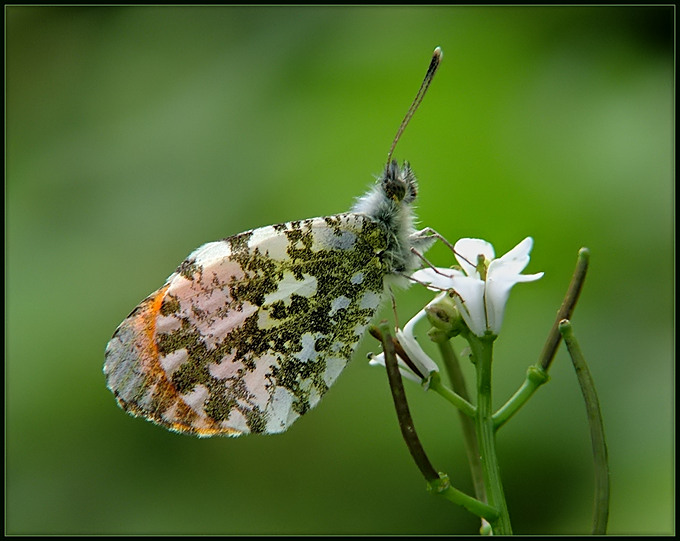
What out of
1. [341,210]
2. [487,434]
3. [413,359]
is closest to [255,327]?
[413,359]

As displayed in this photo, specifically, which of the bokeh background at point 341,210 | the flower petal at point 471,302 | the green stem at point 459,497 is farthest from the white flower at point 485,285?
the bokeh background at point 341,210

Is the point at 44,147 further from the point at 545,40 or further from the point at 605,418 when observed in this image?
the point at 605,418

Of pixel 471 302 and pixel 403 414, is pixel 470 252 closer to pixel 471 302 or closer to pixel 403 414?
pixel 471 302

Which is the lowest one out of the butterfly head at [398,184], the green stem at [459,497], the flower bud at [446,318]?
the green stem at [459,497]

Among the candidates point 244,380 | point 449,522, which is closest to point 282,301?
point 244,380

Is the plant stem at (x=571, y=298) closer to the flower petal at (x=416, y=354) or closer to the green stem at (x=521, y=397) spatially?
the green stem at (x=521, y=397)

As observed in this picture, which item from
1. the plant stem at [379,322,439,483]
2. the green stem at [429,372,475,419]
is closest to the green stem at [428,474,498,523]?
the plant stem at [379,322,439,483]
